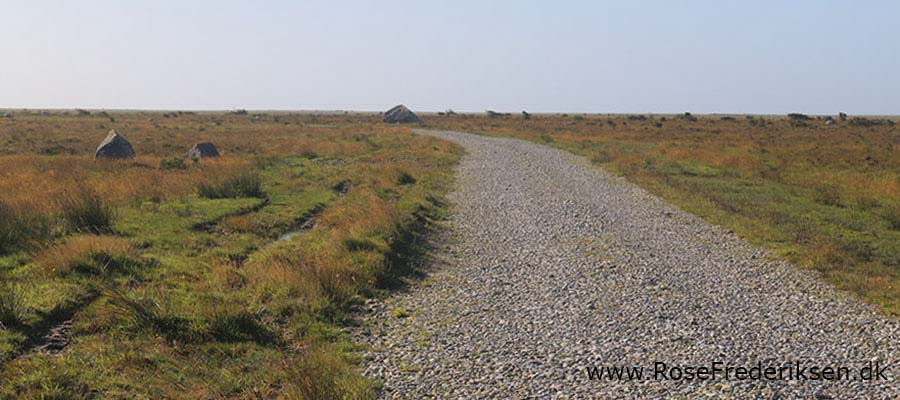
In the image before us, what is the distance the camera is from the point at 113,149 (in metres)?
34.6

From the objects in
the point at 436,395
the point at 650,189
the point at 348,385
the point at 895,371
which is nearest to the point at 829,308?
the point at 895,371

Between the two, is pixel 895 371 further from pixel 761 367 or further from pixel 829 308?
pixel 829 308

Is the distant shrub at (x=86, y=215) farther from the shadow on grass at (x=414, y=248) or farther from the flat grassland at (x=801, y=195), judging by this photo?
the flat grassland at (x=801, y=195)

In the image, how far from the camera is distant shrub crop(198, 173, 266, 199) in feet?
76.2

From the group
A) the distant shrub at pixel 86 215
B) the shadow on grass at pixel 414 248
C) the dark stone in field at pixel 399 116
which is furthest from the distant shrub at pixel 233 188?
the dark stone in field at pixel 399 116

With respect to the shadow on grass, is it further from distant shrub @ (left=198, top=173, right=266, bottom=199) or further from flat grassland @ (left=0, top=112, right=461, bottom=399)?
distant shrub @ (left=198, top=173, right=266, bottom=199)

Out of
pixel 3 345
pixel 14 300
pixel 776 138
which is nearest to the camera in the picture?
pixel 3 345

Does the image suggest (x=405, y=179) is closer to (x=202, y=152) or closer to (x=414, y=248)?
(x=414, y=248)

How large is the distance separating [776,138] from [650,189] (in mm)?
38579

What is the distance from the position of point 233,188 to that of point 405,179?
7940mm

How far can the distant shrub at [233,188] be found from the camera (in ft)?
76.2

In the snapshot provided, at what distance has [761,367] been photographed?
8422mm

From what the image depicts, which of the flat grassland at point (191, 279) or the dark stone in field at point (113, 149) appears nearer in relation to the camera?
the flat grassland at point (191, 279)

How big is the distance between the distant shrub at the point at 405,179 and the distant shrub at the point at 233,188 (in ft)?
20.9
